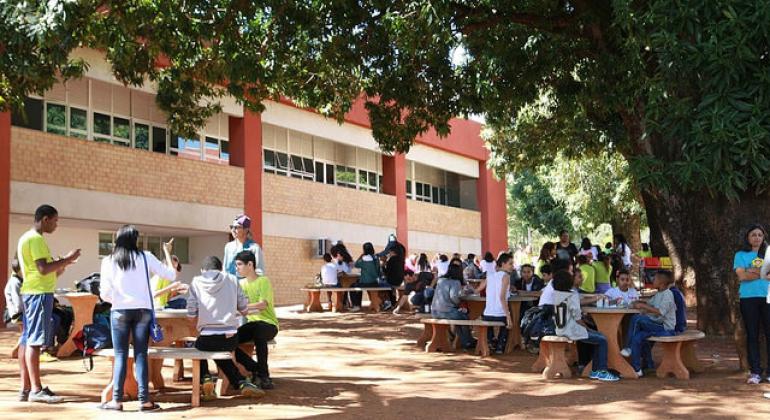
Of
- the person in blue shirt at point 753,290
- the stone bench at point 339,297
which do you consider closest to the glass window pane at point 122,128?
the stone bench at point 339,297

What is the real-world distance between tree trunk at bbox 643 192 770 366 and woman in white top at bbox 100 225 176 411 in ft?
21.4

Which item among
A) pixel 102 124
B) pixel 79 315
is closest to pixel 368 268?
pixel 102 124

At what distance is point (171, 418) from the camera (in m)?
6.93

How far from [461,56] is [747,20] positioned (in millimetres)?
7068

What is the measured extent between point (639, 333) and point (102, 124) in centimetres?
1554

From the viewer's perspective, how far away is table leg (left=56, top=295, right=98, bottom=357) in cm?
1131

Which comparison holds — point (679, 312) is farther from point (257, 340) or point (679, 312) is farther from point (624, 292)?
point (257, 340)

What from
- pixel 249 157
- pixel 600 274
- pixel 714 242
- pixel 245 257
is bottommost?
pixel 600 274

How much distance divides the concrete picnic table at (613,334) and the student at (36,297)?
5880mm

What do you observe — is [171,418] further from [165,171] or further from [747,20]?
[165,171]

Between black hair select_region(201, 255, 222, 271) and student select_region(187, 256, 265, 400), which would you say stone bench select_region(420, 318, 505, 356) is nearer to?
student select_region(187, 256, 265, 400)

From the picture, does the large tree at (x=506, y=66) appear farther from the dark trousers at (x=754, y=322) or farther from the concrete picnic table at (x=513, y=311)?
the concrete picnic table at (x=513, y=311)

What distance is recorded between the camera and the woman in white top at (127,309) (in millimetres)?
7129

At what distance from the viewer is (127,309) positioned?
712 centimetres
